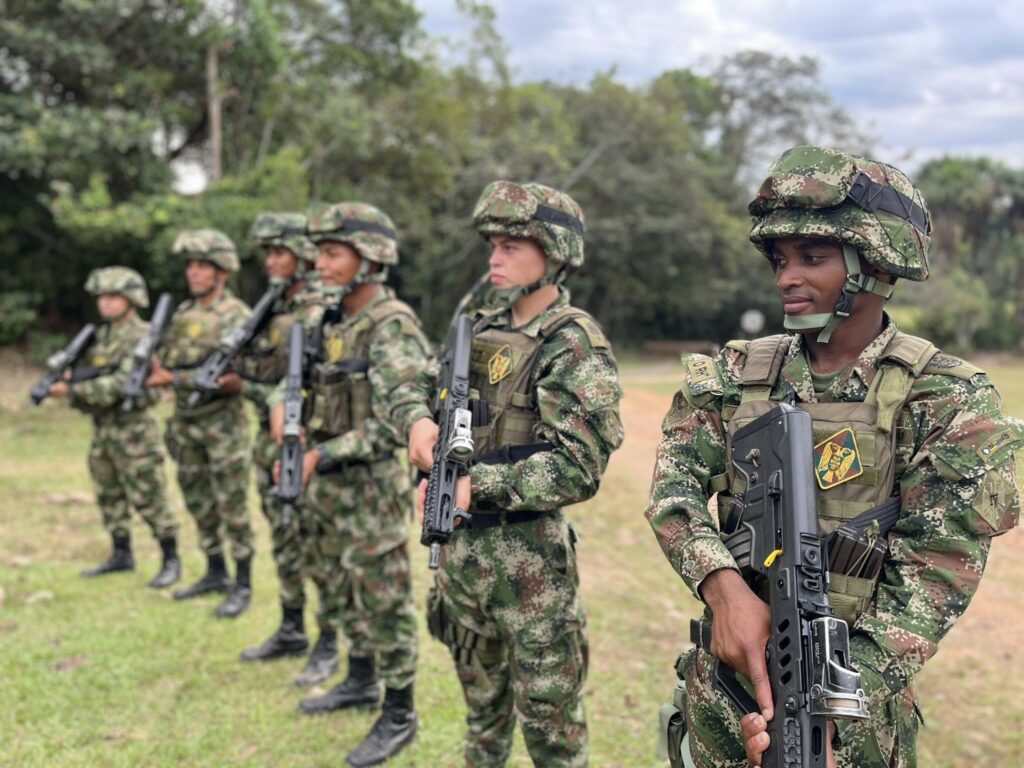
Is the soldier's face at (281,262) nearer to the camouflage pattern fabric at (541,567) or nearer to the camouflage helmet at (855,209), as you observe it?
the camouflage pattern fabric at (541,567)

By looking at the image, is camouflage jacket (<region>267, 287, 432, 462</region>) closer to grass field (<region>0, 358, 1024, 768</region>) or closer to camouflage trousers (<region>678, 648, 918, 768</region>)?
grass field (<region>0, 358, 1024, 768</region>)

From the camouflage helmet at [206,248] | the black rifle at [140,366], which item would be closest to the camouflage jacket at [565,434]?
the camouflage helmet at [206,248]

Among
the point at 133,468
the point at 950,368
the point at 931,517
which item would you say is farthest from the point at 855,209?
the point at 133,468

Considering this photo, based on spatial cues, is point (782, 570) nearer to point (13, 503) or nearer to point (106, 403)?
point (106, 403)

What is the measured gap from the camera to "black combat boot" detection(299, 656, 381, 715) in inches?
161

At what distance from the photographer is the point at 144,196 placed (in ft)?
46.9

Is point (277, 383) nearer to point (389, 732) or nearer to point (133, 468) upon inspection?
point (133, 468)

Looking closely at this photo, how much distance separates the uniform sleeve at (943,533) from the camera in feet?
5.61

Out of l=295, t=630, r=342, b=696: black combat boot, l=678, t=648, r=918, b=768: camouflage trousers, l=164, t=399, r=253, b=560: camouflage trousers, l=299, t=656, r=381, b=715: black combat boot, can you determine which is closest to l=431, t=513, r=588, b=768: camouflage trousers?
l=678, t=648, r=918, b=768: camouflage trousers

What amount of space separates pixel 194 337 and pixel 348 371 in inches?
93.2

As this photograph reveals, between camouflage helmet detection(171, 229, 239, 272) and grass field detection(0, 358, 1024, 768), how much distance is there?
7.82 feet

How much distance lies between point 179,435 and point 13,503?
384cm

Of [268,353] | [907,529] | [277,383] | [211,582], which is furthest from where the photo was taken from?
[211,582]

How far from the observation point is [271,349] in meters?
5.15
